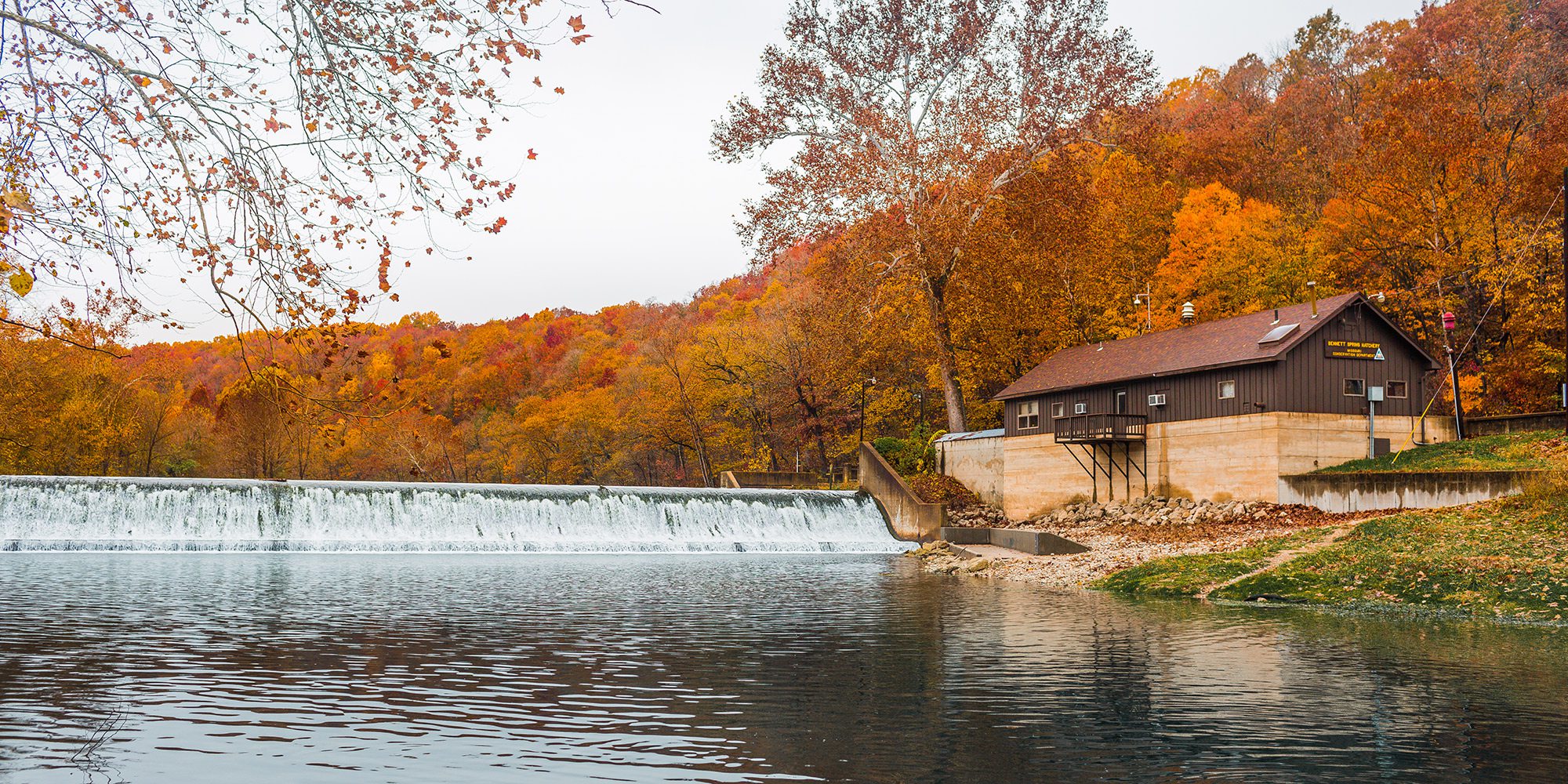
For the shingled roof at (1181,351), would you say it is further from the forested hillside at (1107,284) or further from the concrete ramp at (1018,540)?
the concrete ramp at (1018,540)

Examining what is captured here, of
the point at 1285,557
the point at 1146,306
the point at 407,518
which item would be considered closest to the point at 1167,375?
the point at 1146,306

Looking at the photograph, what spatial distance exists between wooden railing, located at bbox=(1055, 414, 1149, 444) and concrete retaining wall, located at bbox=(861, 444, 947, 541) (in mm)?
5071

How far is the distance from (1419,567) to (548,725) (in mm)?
15395

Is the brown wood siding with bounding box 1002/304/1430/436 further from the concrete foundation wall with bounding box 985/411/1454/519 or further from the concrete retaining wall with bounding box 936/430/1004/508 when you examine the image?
the concrete retaining wall with bounding box 936/430/1004/508

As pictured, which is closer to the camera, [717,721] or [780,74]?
[717,721]

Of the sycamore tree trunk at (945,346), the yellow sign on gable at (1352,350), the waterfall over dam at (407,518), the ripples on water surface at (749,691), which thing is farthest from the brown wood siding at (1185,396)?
the ripples on water surface at (749,691)

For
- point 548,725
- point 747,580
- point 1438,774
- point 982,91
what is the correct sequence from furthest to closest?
point 982,91
point 747,580
point 548,725
point 1438,774

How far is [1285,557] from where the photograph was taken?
21.2 metres

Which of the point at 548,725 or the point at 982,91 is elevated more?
the point at 982,91

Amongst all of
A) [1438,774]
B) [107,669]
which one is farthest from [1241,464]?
[107,669]

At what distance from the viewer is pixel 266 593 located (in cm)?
1875

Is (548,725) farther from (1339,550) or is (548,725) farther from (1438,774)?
(1339,550)

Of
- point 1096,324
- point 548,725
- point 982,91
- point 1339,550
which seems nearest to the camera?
point 548,725

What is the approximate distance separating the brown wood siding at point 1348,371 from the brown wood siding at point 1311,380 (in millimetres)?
23
